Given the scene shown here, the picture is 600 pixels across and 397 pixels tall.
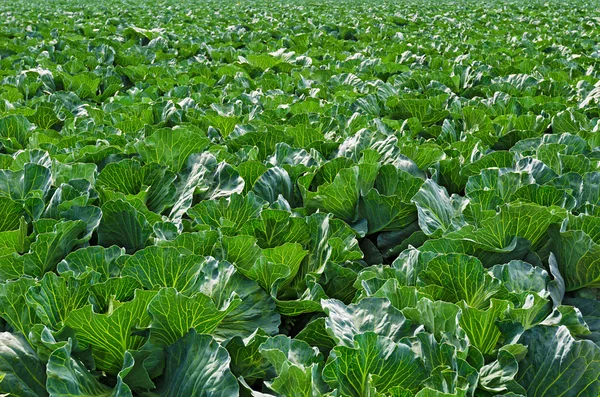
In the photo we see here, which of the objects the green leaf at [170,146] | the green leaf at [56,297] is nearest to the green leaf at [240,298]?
the green leaf at [56,297]

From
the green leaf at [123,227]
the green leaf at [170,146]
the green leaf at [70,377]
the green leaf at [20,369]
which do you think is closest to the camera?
the green leaf at [70,377]

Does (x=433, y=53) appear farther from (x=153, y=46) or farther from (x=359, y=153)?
(x=359, y=153)

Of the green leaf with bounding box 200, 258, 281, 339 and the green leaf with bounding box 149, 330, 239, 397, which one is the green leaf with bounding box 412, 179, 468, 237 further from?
the green leaf with bounding box 149, 330, 239, 397

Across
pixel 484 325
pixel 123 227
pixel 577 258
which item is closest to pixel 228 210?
pixel 123 227

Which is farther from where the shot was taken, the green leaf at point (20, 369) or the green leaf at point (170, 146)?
the green leaf at point (170, 146)

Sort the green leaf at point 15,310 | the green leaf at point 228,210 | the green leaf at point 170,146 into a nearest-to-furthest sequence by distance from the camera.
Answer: the green leaf at point 15,310 < the green leaf at point 228,210 < the green leaf at point 170,146

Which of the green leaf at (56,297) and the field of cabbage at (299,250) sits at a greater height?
the green leaf at (56,297)

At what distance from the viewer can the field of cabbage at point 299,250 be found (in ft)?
4.91

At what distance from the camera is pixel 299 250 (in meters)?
1.91

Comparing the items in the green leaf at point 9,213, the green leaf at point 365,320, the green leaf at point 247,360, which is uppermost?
the green leaf at point 9,213

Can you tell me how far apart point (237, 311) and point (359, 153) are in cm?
134

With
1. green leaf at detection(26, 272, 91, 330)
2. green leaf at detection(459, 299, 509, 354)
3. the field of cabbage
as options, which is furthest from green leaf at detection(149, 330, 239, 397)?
green leaf at detection(459, 299, 509, 354)

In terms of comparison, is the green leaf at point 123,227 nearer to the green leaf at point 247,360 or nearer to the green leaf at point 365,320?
the green leaf at point 247,360

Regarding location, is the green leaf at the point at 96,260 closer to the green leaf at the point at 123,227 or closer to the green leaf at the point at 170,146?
the green leaf at the point at 123,227
